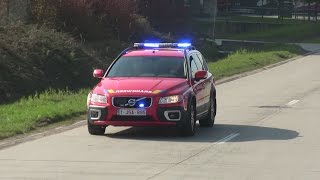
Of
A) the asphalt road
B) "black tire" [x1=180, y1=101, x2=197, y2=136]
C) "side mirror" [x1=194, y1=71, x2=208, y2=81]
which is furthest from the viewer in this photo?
"side mirror" [x1=194, y1=71, x2=208, y2=81]

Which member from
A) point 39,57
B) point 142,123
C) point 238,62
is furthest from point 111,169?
point 238,62

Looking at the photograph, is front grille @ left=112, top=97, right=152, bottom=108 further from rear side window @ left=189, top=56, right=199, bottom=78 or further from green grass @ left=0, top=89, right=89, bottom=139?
green grass @ left=0, top=89, right=89, bottom=139

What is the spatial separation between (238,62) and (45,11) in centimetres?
1015

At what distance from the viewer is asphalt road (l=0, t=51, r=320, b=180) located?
987 centimetres

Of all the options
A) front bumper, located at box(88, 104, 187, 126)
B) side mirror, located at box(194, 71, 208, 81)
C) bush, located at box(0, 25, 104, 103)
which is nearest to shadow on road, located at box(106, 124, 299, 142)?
front bumper, located at box(88, 104, 187, 126)

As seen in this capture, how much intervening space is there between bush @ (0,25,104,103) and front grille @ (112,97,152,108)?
29.8ft

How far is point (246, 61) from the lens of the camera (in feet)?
121

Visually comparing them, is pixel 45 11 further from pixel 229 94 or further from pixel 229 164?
pixel 229 164

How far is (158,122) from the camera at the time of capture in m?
13.0

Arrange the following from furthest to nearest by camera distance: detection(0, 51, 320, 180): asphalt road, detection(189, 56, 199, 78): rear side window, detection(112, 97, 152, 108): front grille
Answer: detection(189, 56, 199, 78): rear side window, detection(112, 97, 152, 108): front grille, detection(0, 51, 320, 180): asphalt road

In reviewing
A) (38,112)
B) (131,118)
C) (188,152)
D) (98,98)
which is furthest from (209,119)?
(38,112)

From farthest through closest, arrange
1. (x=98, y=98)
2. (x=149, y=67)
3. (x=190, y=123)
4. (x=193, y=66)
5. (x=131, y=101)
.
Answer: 1. (x=193, y=66)
2. (x=149, y=67)
3. (x=190, y=123)
4. (x=98, y=98)
5. (x=131, y=101)

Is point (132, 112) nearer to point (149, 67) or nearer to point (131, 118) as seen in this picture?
point (131, 118)

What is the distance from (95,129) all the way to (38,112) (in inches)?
121
